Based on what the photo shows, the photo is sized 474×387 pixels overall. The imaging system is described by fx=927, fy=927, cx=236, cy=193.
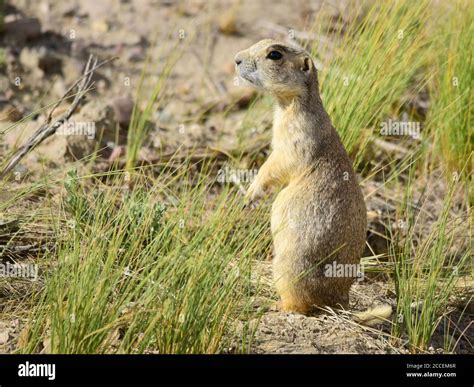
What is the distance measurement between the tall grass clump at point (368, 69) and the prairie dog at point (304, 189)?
0.69m

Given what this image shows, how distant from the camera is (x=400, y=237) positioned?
5.97 meters

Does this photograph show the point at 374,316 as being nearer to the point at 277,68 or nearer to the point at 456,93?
the point at 277,68

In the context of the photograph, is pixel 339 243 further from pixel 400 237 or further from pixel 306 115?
pixel 400 237

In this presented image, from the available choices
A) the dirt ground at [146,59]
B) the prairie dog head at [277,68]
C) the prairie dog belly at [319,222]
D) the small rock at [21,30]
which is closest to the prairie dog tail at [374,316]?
the prairie dog belly at [319,222]

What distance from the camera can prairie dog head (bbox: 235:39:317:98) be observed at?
5.29 metres

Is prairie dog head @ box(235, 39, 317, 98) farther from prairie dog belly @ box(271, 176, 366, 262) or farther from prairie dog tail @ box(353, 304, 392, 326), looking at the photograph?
prairie dog tail @ box(353, 304, 392, 326)

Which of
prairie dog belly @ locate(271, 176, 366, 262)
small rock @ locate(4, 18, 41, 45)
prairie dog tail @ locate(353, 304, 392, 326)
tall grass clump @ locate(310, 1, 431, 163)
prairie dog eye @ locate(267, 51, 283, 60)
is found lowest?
prairie dog tail @ locate(353, 304, 392, 326)

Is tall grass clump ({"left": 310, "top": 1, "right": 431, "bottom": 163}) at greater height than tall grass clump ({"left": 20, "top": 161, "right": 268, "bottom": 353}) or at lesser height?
greater

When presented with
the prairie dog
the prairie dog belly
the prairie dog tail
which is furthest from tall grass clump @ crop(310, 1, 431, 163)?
the prairie dog tail

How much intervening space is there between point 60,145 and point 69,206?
1614 mm

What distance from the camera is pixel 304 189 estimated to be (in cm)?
500

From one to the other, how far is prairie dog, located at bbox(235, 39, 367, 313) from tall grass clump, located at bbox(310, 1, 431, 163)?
69 centimetres

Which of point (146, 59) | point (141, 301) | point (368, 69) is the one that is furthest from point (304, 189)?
point (146, 59)

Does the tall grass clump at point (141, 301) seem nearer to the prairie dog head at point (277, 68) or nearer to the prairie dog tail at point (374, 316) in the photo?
the prairie dog tail at point (374, 316)
